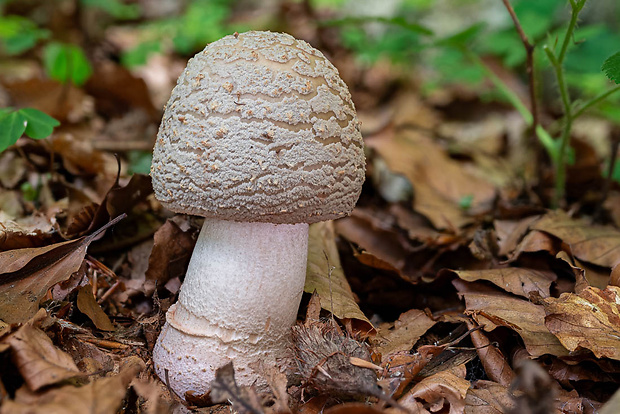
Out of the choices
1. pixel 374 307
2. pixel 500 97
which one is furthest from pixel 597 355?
pixel 500 97

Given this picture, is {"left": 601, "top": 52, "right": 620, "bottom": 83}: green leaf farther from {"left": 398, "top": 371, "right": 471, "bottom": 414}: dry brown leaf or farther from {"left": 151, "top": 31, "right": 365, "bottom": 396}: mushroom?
{"left": 398, "top": 371, "right": 471, "bottom": 414}: dry brown leaf

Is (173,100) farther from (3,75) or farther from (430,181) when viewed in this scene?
(3,75)

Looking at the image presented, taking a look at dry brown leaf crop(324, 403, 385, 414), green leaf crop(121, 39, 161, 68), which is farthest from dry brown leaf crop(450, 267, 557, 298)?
green leaf crop(121, 39, 161, 68)

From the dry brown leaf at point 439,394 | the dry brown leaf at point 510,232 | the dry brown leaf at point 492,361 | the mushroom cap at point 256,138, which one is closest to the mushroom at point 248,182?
the mushroom cap at point 256,138

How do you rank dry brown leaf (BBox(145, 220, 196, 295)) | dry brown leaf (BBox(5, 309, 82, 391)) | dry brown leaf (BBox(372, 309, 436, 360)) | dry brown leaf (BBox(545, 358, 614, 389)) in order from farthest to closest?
dry brown leaf (BBox(145, 220, 196, 295))
dry brown leaf (BBox(372, 309, 436, 360))
dry brown leaf (BBox(545, 358, 614, 389))
dry brown leaf (BBox(5, 309, 82, 391))

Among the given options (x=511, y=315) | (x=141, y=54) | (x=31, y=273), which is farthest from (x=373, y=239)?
(x=141, y=54)

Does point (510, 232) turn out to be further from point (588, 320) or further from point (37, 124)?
point (37, 124)

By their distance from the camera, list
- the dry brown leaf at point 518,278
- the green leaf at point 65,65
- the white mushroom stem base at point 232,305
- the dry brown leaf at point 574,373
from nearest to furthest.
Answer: the dry brown leaf at point 574,373 < the white mushroom stem base at point 232,305 < the dry brown leaf at point 518,278 < the green leaf at point 65,65

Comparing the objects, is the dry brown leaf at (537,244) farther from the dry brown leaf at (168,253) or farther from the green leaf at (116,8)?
the green leaf at (116,8)
